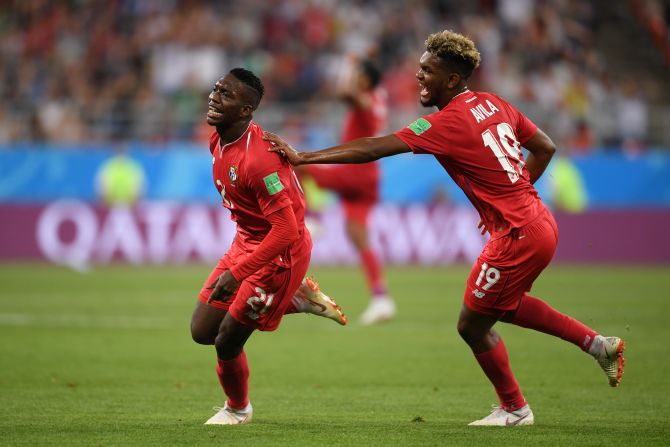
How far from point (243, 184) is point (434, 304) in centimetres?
889

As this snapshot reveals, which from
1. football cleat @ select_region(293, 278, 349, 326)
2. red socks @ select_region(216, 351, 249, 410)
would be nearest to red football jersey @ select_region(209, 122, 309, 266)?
football cleat @ select_region(293, 278, 349, 326)

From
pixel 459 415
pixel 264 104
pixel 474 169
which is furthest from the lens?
pixel 264 104

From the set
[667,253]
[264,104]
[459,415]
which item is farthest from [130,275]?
[459,415]

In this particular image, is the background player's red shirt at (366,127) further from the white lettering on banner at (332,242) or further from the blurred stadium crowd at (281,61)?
the blurred stadium crowd at (281,61)

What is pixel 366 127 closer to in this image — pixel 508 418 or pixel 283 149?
pixel 283 149

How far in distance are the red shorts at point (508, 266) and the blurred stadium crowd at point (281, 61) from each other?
1551cm

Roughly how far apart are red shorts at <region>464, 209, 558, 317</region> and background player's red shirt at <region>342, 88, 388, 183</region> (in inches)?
275

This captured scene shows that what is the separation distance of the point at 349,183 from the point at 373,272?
4.29 feet

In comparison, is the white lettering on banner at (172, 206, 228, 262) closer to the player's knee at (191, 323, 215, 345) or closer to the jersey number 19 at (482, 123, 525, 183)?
the player's knee at (191, 323, 215, 345)

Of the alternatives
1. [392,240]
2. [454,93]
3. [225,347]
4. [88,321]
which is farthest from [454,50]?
[392,240]

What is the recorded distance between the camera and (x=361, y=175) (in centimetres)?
1435

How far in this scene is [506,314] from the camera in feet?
24.1

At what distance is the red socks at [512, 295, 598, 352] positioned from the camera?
7.37m

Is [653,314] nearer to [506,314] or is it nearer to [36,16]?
[506,314]
